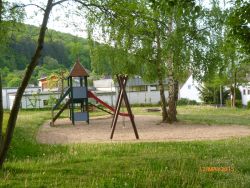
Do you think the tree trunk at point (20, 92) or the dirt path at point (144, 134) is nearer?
the tree trunk at point (20, 92)

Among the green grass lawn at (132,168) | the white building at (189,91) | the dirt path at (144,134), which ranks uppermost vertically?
the white building at (189,91)

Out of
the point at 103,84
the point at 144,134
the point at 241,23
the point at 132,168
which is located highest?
the point at 103,84

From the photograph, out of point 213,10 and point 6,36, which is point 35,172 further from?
point 213,10

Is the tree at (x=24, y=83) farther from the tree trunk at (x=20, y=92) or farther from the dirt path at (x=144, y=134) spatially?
the dirt path at (x=144, y=134)

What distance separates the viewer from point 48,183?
21.1 feet

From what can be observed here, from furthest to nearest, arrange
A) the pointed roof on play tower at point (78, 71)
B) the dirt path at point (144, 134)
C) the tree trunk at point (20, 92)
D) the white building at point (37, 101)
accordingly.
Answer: the white building at point (37, 101)
the pointed roof on play tower at point (78, 71)
the dirt path at point (144, 134)
the tree trunk at point (20, 92)

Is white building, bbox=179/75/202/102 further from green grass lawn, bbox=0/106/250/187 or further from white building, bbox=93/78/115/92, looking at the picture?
green grass lawn, bbox=0/106/250/187

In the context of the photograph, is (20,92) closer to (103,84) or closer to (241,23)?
(241,23)

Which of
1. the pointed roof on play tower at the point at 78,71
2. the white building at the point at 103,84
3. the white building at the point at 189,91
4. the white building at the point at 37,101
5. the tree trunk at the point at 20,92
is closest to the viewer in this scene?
the tree trunk at the point at 20,92

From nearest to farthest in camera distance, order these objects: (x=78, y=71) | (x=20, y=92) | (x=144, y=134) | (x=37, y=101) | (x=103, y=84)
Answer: (x=20, y=92), (x=144, y=134), (x=78, y=71), (x=37, y=101), (x=103, y=84)

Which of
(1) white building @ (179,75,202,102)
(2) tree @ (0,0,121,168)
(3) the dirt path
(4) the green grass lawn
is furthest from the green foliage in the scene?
(1) white building @ (179,75,202,102)

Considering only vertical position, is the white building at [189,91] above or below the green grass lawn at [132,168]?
above

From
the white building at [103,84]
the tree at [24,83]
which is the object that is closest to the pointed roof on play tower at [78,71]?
the tree at [24,83]

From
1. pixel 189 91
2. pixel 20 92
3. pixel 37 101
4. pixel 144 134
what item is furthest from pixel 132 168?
pixel 189 91
